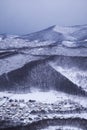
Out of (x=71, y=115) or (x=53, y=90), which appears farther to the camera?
(x=53, y=90)

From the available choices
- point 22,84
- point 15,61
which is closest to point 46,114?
point 22,84

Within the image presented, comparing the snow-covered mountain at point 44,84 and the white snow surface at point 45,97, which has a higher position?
the snow-covered mountain at point 44,84

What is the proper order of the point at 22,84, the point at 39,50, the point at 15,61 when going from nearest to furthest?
the point at 22,84
the point at 15,61
the point at 39,50

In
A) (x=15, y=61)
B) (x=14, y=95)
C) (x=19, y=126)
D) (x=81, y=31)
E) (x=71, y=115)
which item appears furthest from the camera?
(x=81, y=31)

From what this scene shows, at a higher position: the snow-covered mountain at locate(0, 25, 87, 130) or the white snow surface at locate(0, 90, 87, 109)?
the snow-covered mountain at locate(0, 25, 87, 130)

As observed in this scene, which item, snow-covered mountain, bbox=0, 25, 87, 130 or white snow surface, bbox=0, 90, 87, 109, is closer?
snow-covered mountain, bbox=0, 25, 87, 130

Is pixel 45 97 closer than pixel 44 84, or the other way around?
pixel 45 97

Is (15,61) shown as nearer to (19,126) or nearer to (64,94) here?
(64,94)

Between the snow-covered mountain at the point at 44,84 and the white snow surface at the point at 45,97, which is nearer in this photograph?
the snow-covered mountain at the point at 44,84

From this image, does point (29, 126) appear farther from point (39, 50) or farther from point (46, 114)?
point (39, 50)
